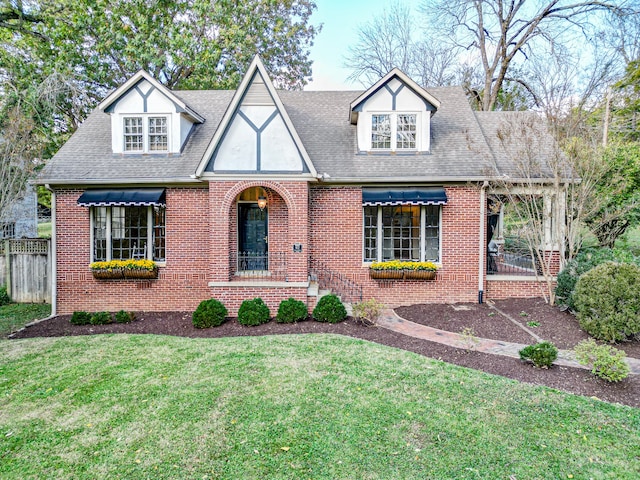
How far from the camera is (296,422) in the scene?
183 inches

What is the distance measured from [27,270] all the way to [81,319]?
4573mm

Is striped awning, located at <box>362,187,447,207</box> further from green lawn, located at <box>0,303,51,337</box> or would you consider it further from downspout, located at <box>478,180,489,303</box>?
green lawn, located at <box>0,303,51,337</box>

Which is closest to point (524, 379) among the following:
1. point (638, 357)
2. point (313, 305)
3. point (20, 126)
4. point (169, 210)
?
point (638, 357)

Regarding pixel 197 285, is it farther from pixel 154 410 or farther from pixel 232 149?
pixel 154 410

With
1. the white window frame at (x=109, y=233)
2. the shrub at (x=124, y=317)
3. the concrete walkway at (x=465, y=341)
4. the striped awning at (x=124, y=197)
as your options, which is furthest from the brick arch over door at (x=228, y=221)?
the concrete walkway at (x=465, y=341)

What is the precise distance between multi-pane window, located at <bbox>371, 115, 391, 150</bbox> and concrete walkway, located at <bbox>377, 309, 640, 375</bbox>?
5510 millimetres

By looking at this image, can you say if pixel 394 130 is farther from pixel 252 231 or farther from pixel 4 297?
pixel 4 297

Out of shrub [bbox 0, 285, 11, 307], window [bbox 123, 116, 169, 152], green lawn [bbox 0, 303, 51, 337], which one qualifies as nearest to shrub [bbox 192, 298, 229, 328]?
green lawn [bbox 0, 303, 51, 337]

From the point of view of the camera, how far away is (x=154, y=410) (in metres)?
4.99

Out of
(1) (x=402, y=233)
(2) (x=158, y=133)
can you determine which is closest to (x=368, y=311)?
(1) (x=402, y=233)

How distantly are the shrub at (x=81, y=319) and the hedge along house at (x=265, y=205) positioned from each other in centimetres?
128

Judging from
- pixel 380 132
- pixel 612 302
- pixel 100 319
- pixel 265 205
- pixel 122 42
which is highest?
pixel 122 42

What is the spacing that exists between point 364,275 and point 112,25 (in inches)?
703

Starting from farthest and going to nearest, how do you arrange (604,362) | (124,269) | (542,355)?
(124,269) → (542,355) → (604,362)
